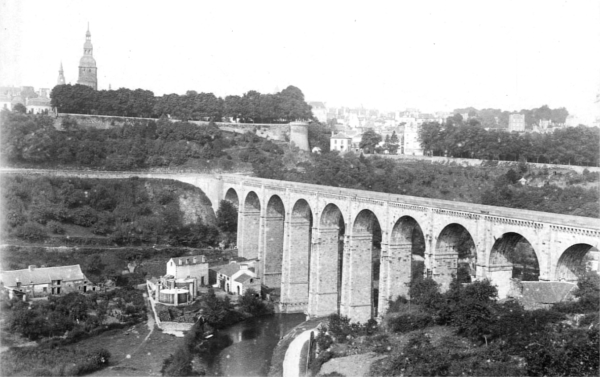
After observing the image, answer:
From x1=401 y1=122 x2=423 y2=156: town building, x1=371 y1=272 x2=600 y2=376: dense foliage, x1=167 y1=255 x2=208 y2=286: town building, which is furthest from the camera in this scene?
x1=401 y1=122 x2=423 y2=156: town building

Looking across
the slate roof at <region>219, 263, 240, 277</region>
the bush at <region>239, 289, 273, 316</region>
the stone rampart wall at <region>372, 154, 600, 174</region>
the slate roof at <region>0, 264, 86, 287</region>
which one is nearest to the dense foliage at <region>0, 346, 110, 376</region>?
the slate roof at <region>0, 264, 86, 287</region>

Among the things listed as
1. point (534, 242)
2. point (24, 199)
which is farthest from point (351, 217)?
point (24, 199)

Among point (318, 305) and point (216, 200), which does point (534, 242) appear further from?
Result: point (216, 200)

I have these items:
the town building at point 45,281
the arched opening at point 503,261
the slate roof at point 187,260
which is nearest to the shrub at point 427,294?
the arched opening at point 503,261

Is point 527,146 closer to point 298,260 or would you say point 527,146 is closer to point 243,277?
point 298,260

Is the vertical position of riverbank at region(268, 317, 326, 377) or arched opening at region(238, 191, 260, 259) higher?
arched opening at region(238, 191, 260, 259)

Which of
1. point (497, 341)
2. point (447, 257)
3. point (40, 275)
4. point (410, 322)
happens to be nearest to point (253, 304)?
point (40, 275)

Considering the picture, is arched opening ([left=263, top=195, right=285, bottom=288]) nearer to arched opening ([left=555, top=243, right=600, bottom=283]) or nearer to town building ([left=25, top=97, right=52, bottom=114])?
arched opening ([left=555, top=243, right=600, bottom=283])
